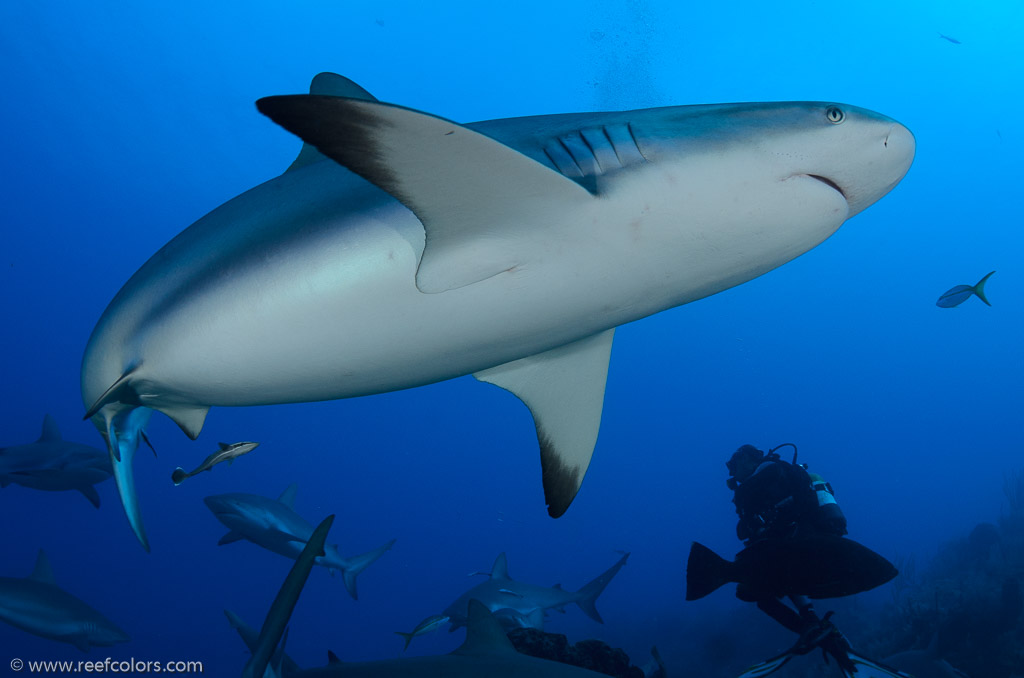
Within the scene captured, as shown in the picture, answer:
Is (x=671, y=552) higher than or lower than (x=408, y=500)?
lower

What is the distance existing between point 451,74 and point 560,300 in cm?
3618

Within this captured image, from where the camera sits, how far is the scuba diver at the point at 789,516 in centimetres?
485

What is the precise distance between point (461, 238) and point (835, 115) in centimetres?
108

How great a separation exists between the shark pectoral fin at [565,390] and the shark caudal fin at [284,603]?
110 cm

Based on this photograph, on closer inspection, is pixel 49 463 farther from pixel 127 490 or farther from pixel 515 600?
pixel 515 600

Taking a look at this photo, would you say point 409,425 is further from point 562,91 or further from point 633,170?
point 633,170

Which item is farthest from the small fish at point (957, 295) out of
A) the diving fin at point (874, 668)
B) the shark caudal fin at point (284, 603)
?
the shark caudal fin at point (284, 603)

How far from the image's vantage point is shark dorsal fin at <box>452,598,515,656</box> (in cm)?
301

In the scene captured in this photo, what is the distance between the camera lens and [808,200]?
1527mm

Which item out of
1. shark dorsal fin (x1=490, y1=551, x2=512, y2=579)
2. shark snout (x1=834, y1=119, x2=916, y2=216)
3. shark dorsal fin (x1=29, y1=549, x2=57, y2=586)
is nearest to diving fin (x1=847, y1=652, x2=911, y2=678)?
shark dorsal fin (x1=490, y1=551, x2=512, y2=579)

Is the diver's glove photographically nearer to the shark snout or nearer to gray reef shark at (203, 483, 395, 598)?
the shark snout

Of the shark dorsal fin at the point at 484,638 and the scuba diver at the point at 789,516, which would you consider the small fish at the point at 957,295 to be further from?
the shark dorsal fin at the point at 484,638

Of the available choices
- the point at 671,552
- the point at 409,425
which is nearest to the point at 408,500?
the point at 409,425

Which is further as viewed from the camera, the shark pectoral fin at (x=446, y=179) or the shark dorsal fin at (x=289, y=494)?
the shark dorsal fin at (x=289, y=494)
